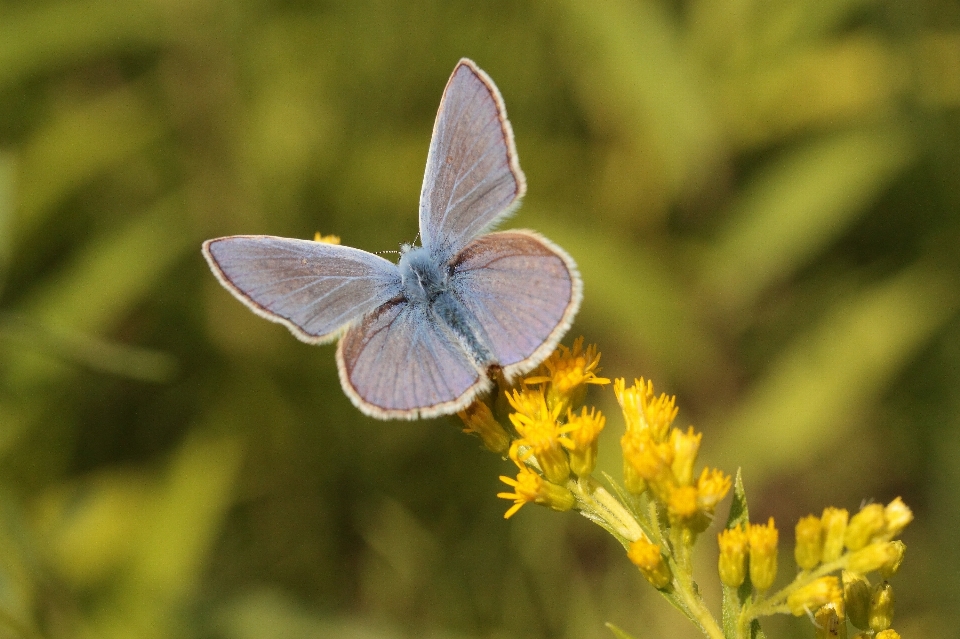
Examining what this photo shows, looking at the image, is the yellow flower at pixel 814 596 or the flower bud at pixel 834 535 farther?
the flower bud at pixel 834 535

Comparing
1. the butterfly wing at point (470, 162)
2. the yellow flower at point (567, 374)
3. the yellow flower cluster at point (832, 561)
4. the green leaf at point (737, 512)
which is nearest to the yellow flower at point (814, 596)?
the yellow flower cluster at point (832, 561)

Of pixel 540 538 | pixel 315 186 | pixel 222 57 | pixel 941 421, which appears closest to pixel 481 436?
pixel 540 538

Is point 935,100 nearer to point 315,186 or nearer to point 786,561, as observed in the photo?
point 786,561

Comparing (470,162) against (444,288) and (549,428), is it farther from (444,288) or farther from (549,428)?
(549,428)

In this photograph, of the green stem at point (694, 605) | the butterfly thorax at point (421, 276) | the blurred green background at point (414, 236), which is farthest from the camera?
the blurred green background at point (414, 236)

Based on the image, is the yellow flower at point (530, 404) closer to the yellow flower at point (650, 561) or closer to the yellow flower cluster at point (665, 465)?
the yellow flower cluster at point (665, 465)

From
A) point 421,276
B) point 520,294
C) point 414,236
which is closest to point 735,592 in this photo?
point 520,294

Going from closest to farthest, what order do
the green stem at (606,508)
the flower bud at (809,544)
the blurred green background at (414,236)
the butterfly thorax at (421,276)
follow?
the flower bud at (809,544)
the green stem at (606,508)
the butterfly thorax at (421,276)
the blurred green background at (414,236)
